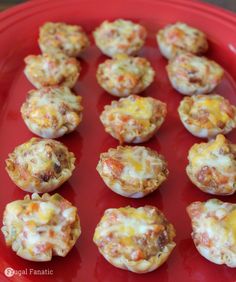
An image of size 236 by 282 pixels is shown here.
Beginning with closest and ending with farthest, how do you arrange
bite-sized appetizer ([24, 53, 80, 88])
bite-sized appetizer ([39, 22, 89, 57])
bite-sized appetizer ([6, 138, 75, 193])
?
1. bite-sized appetizer ([6, 138, 75, 193])
2. bite-sized appetizer ([24, 53, 80, 88])
3. bite-sized appetizer ([39, 22, 89, 57])

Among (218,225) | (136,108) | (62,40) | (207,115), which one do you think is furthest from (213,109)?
(62,40)

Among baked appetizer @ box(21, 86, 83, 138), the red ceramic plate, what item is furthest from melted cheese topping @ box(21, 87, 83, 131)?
the red ceramic plate

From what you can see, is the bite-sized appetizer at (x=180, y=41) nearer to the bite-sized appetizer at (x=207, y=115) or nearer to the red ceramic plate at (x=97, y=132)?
the red ceramic plate at (x=97, y=132)

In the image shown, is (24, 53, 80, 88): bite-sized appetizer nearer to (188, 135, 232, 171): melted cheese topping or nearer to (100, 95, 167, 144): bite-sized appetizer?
(100, 95, 167, 144): bite-sized appetizer

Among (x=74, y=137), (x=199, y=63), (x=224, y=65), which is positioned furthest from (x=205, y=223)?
(x=224, y=65)

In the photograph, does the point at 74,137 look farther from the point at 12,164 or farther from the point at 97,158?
the point at 12,164

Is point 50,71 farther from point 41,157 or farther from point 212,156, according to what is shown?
point 212,156

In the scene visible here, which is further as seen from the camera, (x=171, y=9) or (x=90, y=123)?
(x=171, y=9)

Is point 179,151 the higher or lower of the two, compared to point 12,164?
lower
